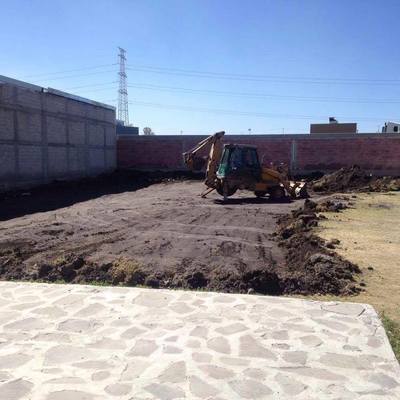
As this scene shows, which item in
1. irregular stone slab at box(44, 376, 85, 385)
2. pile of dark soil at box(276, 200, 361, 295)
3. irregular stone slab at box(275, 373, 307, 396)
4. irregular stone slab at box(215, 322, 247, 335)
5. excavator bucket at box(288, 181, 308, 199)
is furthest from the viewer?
excavator bucket at box(288, 181, 308, 199)

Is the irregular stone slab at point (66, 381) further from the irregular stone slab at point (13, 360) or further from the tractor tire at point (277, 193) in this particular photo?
the tractor tire at point (277, 193)

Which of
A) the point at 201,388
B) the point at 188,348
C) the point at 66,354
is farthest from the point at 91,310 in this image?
the point at 201,388

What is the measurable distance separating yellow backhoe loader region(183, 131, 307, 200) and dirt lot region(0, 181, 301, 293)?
1.62 m

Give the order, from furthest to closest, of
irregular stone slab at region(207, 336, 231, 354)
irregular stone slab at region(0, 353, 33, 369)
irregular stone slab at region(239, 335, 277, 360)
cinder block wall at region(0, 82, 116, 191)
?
cinder block wall at region(0, 82, 116, 191), irregular stone slab at region(207, 336, 231, 354), irregular stone slab at region(239, 335, 277, 360), irregular stone slab at region(0, 353, 33, 369)

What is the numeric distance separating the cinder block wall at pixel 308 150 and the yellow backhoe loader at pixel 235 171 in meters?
10.4

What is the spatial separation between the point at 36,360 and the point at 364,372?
3.05 metres

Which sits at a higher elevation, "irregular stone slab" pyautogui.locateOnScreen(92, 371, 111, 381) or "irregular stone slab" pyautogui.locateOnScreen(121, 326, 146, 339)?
"irregular stone slab" pyautogui.locateOnScreen(92, 371, 111, 381)

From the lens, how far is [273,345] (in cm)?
486

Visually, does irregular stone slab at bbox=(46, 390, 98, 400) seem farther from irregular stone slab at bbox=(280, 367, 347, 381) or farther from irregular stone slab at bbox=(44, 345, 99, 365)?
irregular stone slab at bbox=(280, 367, 347, 381)

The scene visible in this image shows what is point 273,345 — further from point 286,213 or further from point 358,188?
point 358,188

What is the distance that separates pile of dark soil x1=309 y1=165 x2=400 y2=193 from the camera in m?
24.5

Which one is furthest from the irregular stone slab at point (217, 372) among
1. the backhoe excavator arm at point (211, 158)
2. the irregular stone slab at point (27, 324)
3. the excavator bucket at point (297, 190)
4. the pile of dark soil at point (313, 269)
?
the excavator bucket at point (297, 190)

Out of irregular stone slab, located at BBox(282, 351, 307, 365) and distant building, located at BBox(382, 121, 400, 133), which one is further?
distant building, located at BBox(382, 121, 400, 133)

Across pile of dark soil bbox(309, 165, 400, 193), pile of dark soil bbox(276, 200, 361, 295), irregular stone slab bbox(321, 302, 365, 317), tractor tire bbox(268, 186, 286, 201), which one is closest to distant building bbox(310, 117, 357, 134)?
pile of dark soil bbox(309, 165, 400, 193)
